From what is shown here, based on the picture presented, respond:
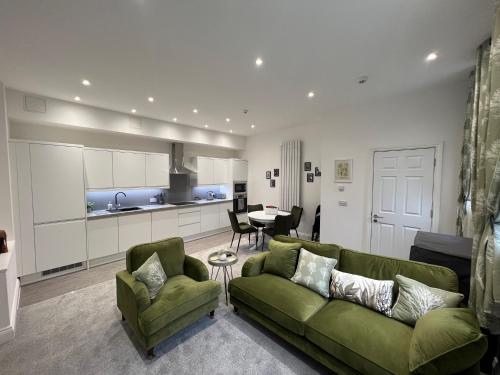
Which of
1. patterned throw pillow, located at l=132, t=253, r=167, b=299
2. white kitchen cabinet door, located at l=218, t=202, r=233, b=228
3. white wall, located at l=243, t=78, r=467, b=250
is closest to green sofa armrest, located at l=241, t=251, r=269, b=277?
patterned throw pillow, located at l=132, t=253, r=167, b=299

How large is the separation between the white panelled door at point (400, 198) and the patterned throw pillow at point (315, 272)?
2.03m

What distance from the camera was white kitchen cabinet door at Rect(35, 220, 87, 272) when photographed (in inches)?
129

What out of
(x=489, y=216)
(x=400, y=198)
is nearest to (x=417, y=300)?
(x=489, y=216)

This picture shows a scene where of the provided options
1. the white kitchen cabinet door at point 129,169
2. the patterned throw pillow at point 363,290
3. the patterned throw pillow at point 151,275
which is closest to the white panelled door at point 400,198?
the patterned throw pillow at point 363,290

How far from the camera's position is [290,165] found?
562cm

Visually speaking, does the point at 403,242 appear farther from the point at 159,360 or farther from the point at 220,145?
the point at 220,145

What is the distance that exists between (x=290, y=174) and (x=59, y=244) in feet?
15.9

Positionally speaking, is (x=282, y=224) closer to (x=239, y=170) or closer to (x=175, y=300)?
(x=175, y=300)

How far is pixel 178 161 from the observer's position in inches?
219

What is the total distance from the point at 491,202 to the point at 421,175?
222 cm

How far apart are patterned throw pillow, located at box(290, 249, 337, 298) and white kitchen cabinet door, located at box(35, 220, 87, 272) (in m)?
3.59

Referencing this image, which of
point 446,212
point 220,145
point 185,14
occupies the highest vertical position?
point 185,14

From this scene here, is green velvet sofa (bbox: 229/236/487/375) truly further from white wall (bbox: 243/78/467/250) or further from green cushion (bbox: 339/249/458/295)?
white wall (bbox: 243/78/467/250)

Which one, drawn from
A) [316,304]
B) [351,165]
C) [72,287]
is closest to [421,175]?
[351,165]
